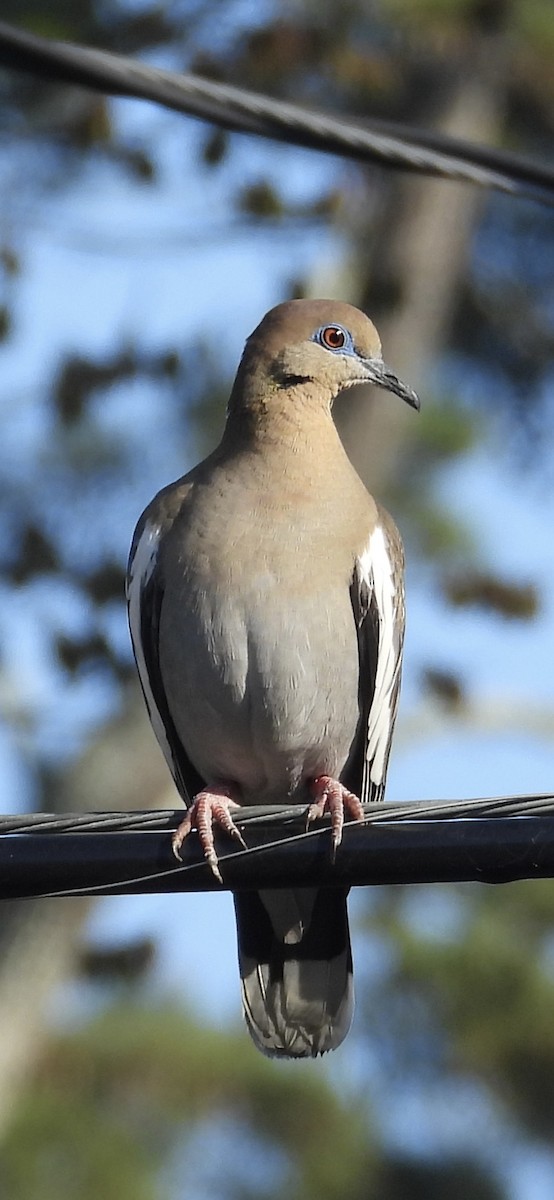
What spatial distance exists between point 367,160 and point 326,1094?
7.51 meters

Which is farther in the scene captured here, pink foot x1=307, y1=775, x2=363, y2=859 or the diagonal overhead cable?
pink foot x1=307, y1=775, x2=363, y2=859

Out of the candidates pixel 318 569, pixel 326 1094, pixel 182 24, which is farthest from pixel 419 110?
pixel 318 569

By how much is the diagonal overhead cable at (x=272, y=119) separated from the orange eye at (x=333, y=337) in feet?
3.43

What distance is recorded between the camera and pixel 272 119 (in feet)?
12.2

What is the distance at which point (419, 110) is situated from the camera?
1045 cm

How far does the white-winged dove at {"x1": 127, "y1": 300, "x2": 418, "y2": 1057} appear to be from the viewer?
4371mm

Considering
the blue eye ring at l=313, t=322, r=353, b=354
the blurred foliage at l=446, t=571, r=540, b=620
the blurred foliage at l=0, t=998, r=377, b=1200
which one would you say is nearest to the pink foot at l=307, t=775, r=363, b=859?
the blue eye ring at l=313, t=322, r=353, b=354

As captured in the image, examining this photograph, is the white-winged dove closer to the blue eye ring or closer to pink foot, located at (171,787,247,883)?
the blue eye ring

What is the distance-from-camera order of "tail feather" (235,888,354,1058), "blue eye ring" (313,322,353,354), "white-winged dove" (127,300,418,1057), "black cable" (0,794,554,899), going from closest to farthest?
"black cable" (0,794,554,899), "white-winged dove" (127,300,418,1057), "tail feather" (235,888,354,1058), "blue eye ring" (313,322,353,354)

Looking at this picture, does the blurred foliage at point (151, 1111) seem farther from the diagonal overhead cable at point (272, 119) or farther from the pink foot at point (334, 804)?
the diagonal overhead cable at point (272, 119)

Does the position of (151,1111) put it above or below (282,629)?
below

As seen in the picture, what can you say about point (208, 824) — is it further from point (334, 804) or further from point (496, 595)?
point (496, 595)

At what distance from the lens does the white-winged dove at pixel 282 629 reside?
437 centimetres

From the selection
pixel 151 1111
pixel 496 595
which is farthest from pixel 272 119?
pixel 151 1111
